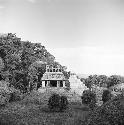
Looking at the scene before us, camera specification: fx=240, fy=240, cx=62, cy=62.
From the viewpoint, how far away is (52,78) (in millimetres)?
61281

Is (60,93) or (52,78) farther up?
(52,78)

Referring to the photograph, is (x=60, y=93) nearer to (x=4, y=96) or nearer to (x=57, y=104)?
(x=4, y=96)

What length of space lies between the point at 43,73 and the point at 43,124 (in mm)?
38700

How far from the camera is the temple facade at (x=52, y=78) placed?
60.2 metres

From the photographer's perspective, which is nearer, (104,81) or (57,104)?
(57,104)

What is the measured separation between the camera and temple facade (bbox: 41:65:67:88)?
197 ft

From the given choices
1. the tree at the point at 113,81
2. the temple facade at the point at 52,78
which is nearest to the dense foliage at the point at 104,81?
the tree at the point at 113,81

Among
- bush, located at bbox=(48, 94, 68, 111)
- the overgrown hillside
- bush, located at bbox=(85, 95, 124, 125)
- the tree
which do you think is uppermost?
the overgrown hillside

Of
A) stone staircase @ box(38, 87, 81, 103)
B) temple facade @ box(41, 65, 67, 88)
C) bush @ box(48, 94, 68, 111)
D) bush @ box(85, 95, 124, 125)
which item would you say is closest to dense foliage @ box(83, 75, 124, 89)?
temple facade @ box(41, 65, 67, 88)

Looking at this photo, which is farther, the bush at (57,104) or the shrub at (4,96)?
the shrub at (4,96)

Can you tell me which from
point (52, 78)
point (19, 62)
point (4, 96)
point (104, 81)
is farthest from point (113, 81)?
point (4, 96)

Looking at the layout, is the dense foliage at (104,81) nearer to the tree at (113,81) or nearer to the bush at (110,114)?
the tree at (113,81)

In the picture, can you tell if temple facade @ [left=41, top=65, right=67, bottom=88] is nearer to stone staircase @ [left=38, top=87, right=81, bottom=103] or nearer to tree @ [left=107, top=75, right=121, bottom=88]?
stone staircase @ [left=38, top=87, right=81, bottom=103]

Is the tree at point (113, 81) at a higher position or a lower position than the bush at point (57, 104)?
higher
